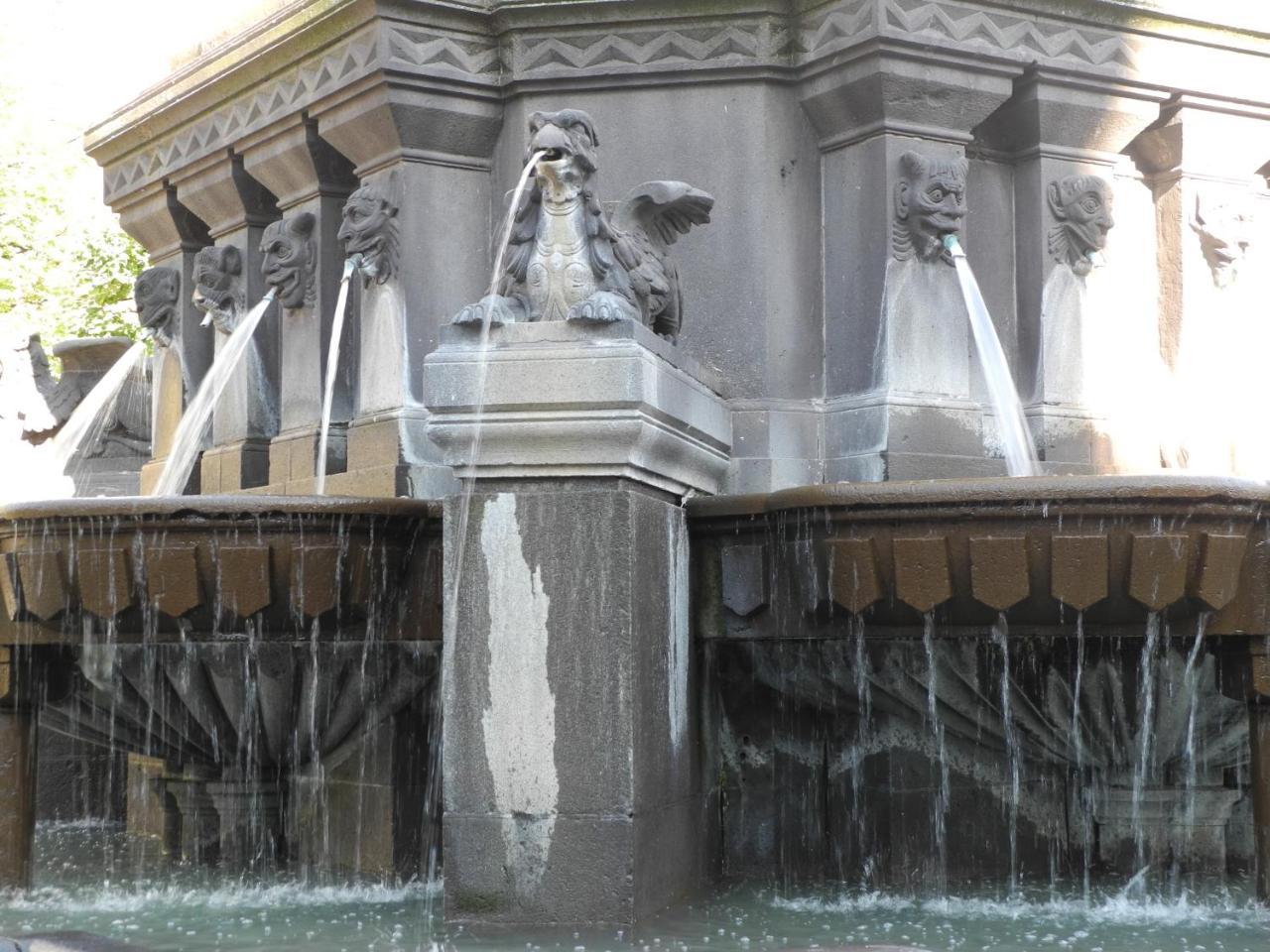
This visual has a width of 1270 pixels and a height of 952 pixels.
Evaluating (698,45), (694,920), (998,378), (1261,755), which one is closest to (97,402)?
(698,45)

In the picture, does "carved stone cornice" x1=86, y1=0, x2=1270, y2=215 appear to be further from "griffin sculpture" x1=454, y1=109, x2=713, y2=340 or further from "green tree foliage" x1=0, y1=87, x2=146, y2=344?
"green tree foliage" x1=0, y1=87, x2=146, y2=344

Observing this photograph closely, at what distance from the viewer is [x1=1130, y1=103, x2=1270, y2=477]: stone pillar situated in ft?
28.2

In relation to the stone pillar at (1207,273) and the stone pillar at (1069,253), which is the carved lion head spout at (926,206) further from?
the stone pillar at (1207,273)

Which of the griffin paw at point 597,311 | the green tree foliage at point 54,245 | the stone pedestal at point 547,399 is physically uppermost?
the green tree foliage at point 54,245

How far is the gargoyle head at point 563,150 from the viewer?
6.39 meters

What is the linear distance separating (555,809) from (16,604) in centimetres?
Answer: 238

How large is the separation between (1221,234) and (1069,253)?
0.89 metres

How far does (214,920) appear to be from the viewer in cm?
626

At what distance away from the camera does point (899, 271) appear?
782 cm

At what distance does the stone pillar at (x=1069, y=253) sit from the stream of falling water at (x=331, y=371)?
3.06 m

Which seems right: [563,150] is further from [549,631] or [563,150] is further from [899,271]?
[899,271]

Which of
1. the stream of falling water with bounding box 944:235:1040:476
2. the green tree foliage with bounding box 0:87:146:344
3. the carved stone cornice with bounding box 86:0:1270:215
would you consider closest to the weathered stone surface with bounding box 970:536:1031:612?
the stream of falling water with bounding box 944:235:1040:476

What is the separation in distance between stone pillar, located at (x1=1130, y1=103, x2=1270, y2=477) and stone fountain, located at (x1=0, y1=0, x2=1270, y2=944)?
23 mm

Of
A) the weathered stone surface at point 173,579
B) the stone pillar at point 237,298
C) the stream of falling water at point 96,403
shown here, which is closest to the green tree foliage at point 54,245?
the stream of falling water at point 96,403
